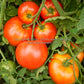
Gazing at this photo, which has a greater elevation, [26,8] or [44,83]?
[26,8]

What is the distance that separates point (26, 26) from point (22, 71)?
0.25 meters

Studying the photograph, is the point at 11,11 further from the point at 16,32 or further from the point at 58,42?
the point at 58,42

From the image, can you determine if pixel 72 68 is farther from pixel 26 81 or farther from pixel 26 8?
pixel 26 8

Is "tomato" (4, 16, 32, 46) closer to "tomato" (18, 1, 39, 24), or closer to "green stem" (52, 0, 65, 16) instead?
"tomato" (18, 1, 39, 24)

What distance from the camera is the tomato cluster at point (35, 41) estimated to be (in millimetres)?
828

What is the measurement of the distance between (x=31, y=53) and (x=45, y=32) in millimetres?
138

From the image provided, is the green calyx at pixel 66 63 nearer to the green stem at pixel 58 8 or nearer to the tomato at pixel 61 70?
the tomato at pixel 61 70

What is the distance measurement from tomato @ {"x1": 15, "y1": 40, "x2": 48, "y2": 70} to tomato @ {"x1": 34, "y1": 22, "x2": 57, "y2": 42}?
0.04 m

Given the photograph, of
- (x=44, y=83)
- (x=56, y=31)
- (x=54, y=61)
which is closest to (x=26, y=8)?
(x=56, y=31)

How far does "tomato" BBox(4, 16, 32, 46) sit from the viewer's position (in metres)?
0.89

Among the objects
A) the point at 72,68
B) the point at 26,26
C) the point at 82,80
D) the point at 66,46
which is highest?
the point at 26,26

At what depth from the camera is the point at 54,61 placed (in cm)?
87

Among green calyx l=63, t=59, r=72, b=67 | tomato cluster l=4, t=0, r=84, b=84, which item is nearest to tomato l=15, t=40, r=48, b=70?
tomato cluster l=4, t=0, r=84, b=84

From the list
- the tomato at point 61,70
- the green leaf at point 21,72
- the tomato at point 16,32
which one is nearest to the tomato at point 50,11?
the tomato at point 16,32
